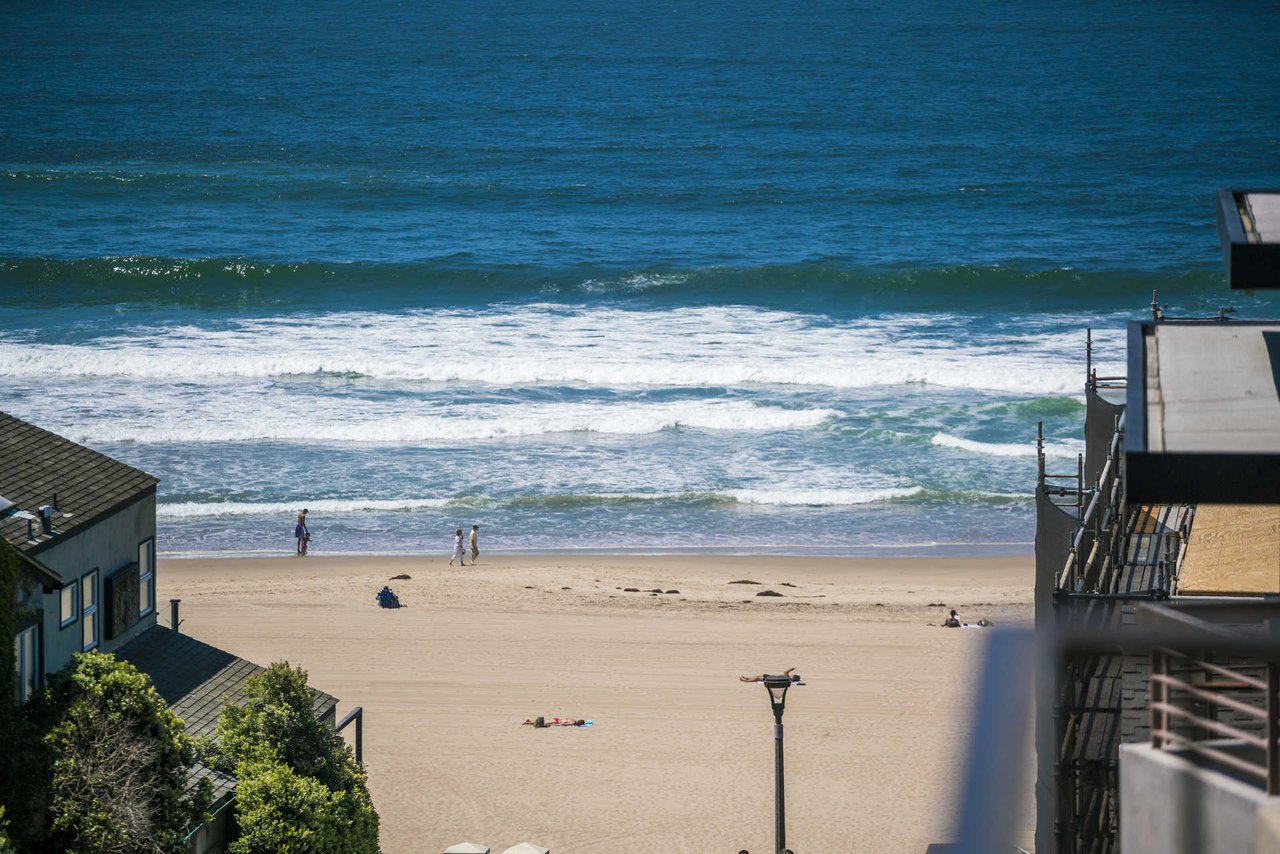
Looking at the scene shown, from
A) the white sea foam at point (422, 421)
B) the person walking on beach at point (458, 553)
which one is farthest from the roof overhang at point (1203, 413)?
the white sea foam at point (422, 421)

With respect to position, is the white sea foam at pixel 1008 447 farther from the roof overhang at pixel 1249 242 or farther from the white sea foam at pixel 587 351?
the roof overhang at pixel 1249 242

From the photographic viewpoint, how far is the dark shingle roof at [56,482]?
1384cm

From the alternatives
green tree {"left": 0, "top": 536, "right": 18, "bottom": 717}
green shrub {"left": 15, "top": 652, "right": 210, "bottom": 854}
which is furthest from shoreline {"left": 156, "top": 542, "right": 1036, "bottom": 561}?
green tree {"left": 0, "top": 536, "right": 18, "bottom": 717}

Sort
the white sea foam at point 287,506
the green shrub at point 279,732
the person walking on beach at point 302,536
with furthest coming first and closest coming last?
the white sea foam at point 287,506
the person walking on beach at point 302,536
the green shrub at point 279,732

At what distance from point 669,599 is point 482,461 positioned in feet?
35.5

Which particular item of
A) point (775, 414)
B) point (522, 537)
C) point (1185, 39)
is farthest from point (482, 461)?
point (1185, 39)

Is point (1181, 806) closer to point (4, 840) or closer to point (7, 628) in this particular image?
point (4, 840)

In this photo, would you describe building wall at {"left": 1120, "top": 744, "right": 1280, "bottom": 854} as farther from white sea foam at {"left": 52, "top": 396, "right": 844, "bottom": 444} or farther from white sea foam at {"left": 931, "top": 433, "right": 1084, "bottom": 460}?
white sea foam at {"left": 52, "top": 396, "right": 844, "bottom": 444}

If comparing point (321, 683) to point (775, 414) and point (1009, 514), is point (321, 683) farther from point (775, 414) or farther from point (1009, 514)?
point (775, 414)

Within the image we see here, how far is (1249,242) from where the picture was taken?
28.2 feet

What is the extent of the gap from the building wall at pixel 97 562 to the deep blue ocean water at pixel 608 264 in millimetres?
13270

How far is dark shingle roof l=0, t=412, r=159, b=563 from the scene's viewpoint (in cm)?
1384

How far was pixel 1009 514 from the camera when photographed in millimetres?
30891

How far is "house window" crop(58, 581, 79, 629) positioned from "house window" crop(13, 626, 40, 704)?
72 centimetres
